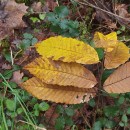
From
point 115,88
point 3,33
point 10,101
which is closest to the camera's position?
point 115,88

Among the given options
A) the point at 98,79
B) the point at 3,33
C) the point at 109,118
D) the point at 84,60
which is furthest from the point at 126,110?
the point at 3,33

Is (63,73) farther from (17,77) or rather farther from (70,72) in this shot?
(17,77)

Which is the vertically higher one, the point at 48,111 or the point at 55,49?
the point at 55,49

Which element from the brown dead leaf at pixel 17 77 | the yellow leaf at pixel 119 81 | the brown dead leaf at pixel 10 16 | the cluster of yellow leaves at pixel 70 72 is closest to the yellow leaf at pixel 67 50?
the cluster of yellow leaves at pixel 70 72

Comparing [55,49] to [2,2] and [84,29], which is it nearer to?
[84,29]

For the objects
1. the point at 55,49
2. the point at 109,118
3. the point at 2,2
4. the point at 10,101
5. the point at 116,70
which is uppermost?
the point at 2,2

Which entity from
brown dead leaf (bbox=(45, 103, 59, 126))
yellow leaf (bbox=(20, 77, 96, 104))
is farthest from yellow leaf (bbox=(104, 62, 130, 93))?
brown dead leaf (bbox=(45, 103, 59, 126))

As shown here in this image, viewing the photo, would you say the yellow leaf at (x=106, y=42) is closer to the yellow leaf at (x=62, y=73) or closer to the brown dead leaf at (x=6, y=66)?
the yellow leaf at (x=62, y=73)
